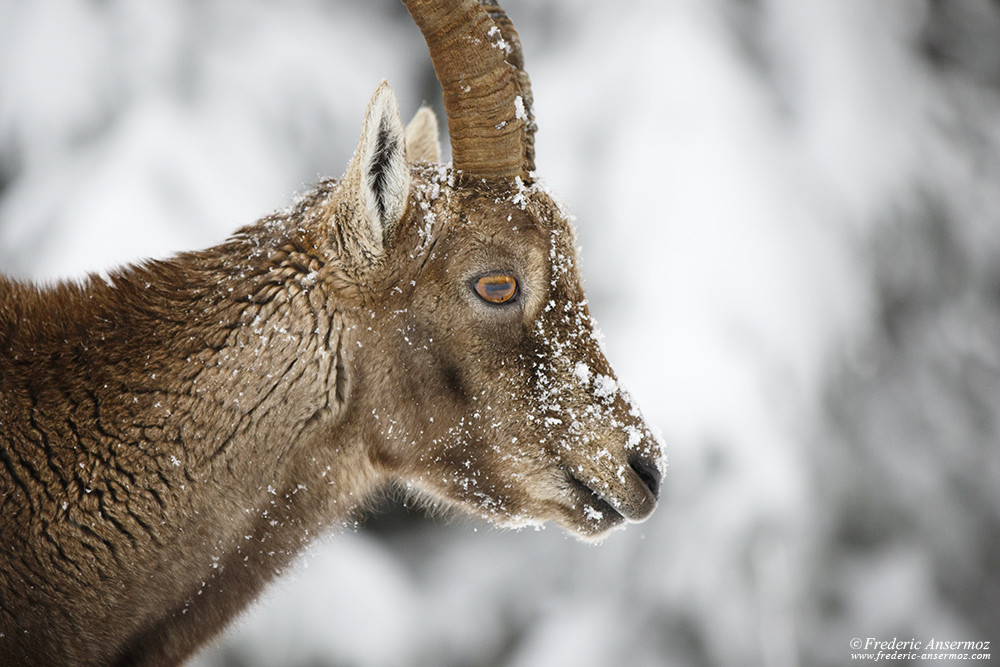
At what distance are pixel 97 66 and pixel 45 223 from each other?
47.6 inches

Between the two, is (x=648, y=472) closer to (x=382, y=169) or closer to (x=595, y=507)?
(x=595, y=507)

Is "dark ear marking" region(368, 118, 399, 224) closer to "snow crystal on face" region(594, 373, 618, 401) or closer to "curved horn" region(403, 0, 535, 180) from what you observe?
"curved horn" region(403, 0, 535, 180)

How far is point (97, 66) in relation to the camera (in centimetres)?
584

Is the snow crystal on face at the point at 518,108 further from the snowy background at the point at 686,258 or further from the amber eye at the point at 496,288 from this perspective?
the snowy background at the point at 686,258

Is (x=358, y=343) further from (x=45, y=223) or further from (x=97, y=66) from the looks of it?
(x=97, y=66)

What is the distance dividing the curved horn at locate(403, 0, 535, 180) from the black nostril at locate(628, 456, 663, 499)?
1061 millimetres

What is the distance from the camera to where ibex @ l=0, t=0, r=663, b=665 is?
2.48 metres

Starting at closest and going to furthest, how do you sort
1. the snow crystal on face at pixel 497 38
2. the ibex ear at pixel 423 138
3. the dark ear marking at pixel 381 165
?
the dark ear marking at pixel 381 165
the snow crystal on face at pixel 497 38
the ibex ear at pixel 423 138

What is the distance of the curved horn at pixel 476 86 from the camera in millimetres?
2709

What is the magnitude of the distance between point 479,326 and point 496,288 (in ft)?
0.45

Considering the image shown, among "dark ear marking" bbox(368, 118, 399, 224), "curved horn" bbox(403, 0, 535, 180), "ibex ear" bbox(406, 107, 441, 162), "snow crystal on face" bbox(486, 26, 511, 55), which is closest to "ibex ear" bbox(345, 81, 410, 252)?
"dark ear marking" bbox(368, 118, 399, 224)

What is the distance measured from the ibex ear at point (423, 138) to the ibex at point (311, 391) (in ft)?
2.54

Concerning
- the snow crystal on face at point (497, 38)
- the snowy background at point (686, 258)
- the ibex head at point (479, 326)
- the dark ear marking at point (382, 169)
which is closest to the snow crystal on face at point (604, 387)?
the ibex head at point (479, 326)

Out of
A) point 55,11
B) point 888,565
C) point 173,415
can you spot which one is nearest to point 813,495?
point 888,565
